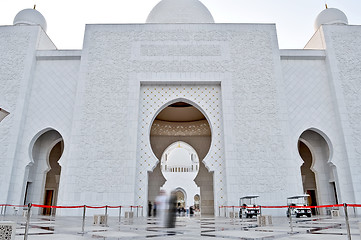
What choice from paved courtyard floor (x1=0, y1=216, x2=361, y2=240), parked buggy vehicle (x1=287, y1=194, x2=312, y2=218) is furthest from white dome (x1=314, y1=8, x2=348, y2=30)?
paved courtyard floor (x1=0, y1=216, x2=361, y2=240)

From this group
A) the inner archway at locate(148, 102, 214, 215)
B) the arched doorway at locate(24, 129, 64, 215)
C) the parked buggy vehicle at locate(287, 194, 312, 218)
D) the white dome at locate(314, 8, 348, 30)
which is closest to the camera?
the parked buggy vehicle at locate(287, 194, 312, 218)

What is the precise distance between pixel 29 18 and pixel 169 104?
5818 millimetres

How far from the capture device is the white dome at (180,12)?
30.3 feet

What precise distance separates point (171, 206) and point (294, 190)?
15.5ft

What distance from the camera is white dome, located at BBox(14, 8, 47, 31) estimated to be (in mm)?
8922

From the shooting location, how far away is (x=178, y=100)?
7.88 m

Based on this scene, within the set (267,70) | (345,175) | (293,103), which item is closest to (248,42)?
(267,70)

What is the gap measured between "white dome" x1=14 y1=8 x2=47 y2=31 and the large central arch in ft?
15.1

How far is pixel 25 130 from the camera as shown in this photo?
7.57 m

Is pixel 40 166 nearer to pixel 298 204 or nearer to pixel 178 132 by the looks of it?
pixel 178 132

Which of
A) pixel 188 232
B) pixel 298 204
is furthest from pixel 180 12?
pixel 188 232

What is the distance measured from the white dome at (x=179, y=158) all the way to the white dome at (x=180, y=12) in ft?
33.3

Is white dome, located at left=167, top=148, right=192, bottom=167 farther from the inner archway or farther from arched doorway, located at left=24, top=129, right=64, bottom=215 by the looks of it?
arched doorway, located at left=24, top=129, right=64, bottom=215

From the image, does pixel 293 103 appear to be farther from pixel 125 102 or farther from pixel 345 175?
pixel 125 102
